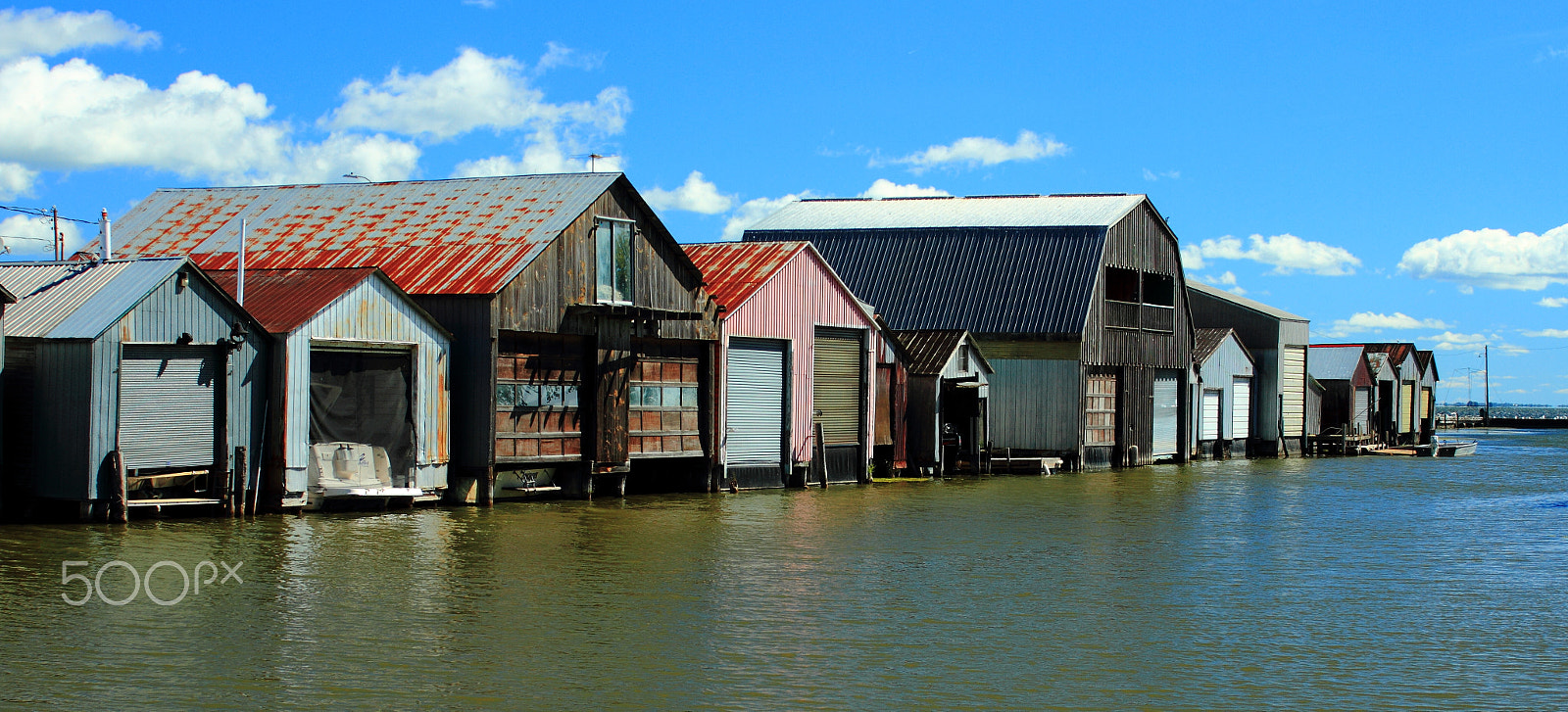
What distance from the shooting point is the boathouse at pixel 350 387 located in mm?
30266

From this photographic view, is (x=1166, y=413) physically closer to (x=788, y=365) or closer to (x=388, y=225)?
(x=788, y=365)

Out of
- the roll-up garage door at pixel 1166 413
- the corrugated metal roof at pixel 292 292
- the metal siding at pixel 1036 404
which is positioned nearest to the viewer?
the corrugated metal roof at pixel 292 292

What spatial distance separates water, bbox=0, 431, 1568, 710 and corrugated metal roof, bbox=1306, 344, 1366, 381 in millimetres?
44766

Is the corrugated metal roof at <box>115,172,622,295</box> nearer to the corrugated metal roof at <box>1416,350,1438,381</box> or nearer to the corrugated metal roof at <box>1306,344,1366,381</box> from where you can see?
the corrugated metal roof at <box>1306,344,1366,381</box>

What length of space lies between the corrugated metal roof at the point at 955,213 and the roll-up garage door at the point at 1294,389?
13.7 metres

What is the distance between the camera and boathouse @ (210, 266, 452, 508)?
30.3 meters

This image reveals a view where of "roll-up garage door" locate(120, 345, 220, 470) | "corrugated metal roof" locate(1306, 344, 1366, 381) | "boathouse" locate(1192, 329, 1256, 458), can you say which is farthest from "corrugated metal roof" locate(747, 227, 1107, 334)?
"roll-up garage door" locate(120, 345, 220, 470)

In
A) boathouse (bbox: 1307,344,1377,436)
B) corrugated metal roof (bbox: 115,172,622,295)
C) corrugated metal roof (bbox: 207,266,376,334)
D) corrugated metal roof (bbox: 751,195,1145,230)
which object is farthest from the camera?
boathouse (bbox: 1307,344,1377,436)

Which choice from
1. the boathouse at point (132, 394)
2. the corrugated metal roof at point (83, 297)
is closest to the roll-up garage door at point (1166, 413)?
the boathouse at point (132, 394)

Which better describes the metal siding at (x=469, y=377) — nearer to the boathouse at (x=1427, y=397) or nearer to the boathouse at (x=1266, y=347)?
the boathouse at (x=1266, y=347)

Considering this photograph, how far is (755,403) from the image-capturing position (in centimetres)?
4041

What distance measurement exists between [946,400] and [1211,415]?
17.6 metres

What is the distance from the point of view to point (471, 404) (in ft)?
110

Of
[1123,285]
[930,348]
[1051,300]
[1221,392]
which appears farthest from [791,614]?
[1221,392]
